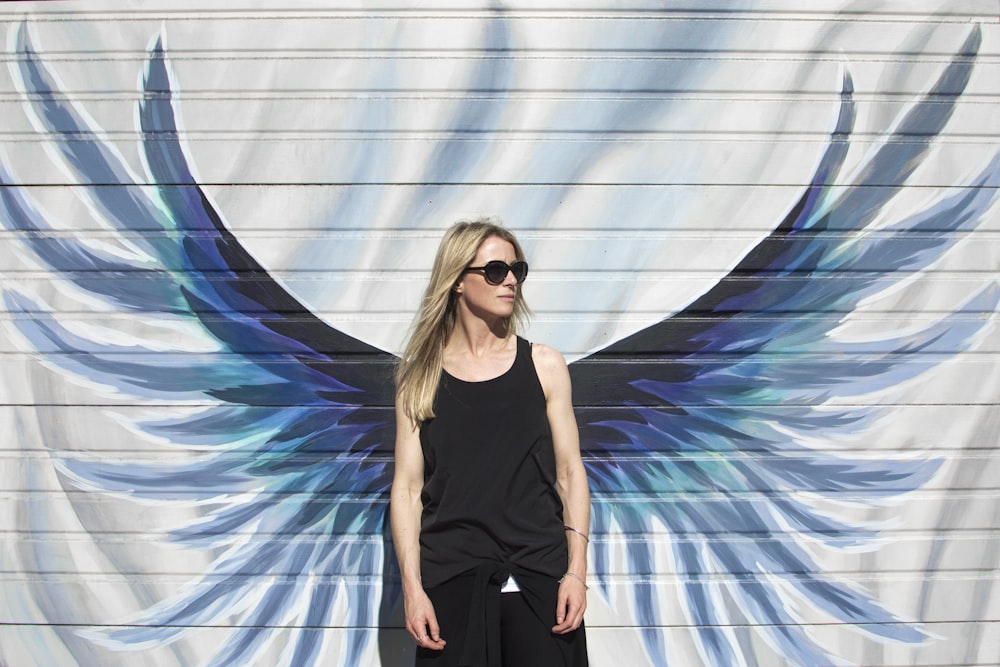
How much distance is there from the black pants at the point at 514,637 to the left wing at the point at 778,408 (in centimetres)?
91

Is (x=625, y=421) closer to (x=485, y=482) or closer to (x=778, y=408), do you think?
(x=778, y=408)

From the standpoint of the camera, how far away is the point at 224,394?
2814 mm

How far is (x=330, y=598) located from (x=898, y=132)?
98.3 inches

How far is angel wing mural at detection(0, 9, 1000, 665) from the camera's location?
2.79 metres

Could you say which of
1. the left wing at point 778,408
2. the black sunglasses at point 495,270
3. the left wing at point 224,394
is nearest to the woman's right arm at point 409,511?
the black sunglasses at point 495,270

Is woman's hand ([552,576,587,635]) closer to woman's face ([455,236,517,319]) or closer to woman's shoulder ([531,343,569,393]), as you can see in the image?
woman's shoulder ([531,343,569,393])

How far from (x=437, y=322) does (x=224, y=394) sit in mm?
1062

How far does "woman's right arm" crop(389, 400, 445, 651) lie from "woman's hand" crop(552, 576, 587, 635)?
28 cm

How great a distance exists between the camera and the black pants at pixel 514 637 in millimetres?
1877

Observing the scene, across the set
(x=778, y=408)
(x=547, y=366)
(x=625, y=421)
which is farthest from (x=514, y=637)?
(x=778, y=408)

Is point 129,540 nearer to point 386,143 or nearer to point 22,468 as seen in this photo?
point 22,468

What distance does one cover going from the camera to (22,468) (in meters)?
2.84

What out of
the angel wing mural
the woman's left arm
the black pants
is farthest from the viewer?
the angel wing mural

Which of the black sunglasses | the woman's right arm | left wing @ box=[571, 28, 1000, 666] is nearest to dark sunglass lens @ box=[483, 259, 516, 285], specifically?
the black sunglasses
